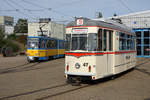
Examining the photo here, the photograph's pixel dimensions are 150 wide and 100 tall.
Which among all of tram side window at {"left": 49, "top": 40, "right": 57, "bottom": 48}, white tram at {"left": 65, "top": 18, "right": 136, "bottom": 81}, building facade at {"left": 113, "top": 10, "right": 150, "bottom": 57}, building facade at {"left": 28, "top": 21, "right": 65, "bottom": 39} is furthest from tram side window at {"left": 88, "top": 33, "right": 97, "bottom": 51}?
building facade at {"left": 28, "top": 21, "right": 65, "bottom": 39}

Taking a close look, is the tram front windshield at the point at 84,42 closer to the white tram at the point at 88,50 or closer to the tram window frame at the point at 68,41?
the white tram at the point at 88,50

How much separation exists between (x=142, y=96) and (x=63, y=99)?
3042mm

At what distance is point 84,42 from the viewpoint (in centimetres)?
1021

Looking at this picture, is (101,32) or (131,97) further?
(101,32)

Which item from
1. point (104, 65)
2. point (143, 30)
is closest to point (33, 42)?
point (104, 65)

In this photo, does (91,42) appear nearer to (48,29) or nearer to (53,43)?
(53,43)

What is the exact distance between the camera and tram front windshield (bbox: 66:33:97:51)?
10148 millimetres

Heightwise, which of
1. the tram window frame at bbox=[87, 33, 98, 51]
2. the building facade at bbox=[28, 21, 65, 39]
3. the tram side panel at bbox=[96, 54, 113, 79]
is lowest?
the tram side panel at bbox=[96, 54, 113, 79]

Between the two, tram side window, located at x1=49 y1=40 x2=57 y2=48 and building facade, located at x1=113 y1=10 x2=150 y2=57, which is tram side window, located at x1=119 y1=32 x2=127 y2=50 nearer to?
tram side window, located at x1=49 y1=40 x2=57 y2=48

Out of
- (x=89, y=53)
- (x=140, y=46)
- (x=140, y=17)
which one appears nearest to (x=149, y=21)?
(x=140, y=17)

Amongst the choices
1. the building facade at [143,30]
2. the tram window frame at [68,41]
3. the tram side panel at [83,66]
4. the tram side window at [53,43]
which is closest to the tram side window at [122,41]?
the tram side panel at [83,66]

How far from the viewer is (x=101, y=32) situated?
418 inches

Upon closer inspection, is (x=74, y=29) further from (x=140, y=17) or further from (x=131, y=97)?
(x=140, y=17)

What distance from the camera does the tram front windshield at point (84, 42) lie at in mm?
10148
